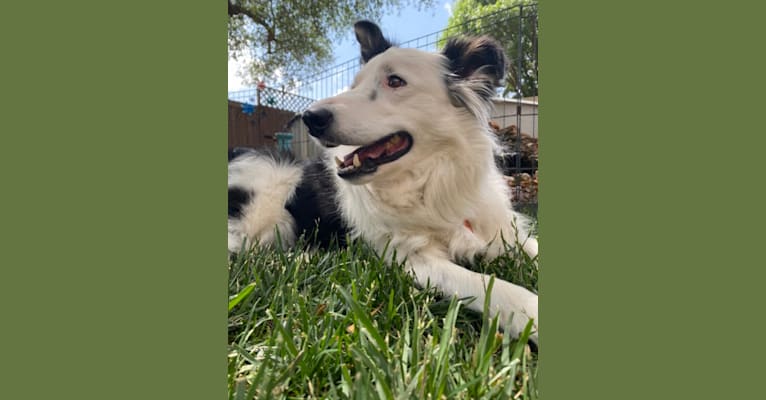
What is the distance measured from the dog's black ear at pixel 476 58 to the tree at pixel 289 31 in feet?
0.59

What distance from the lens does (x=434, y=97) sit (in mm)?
1627

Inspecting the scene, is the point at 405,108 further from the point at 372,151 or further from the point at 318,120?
the point at 318,120

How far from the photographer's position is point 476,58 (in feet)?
5.21

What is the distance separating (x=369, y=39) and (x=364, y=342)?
0.90 m

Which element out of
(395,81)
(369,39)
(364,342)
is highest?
(369,39)

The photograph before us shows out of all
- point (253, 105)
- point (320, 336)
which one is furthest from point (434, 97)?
point (320, 336)

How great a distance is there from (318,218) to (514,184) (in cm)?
88

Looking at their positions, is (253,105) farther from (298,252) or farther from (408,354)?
(408,354)

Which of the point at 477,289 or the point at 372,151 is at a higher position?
the point at 372,151

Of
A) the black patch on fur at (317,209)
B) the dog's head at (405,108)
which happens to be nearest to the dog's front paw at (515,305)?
the dog's head at (405,108)

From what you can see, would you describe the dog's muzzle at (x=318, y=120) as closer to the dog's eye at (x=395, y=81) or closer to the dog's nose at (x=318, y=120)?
the dog's nose at (x=318, y=120)

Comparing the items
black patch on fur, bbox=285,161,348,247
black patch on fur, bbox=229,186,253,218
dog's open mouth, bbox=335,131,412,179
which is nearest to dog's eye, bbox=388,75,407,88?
dog's open mouth, bbox=335,131,412,179

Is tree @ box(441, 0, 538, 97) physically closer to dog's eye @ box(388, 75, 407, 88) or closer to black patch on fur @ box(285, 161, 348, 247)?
dog's eye @ box(388, 75, 407, 88)

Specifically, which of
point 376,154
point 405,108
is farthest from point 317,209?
point 405,108
